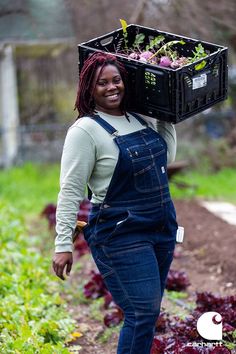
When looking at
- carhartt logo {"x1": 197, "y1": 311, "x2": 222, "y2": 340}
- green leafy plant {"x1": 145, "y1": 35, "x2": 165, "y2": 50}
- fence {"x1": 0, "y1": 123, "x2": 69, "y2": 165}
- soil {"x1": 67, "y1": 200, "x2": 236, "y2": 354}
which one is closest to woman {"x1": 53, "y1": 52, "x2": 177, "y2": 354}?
carhartt logo {"x1": 197, "y1": 311, "x2": 222, "y2": 340}

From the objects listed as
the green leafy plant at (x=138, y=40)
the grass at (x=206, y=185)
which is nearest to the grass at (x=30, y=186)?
the grass at (x=206, y=185)

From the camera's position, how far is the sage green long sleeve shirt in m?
4.55

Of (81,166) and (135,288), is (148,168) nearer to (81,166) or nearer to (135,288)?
(81,166)

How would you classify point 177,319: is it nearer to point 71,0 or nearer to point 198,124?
point 71,0

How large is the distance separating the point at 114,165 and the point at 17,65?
14.6m

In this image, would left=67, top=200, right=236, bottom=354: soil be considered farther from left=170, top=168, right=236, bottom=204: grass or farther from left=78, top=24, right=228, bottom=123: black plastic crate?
left=78, top=24, right=228, bottom=123: black plastic crate

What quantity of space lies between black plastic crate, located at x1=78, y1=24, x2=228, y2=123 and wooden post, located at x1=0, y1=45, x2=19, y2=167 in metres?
11.8

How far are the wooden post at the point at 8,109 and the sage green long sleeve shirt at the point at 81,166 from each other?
12093mm

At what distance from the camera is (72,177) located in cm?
457

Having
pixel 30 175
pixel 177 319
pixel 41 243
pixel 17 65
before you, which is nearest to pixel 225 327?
pixel 177 319

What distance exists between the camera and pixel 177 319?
6.00 meters

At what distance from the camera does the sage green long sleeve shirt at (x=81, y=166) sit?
4.55 meters

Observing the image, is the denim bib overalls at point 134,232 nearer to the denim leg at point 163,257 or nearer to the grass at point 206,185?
the denim leg at point 163,257

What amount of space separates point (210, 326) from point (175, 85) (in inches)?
58.2
